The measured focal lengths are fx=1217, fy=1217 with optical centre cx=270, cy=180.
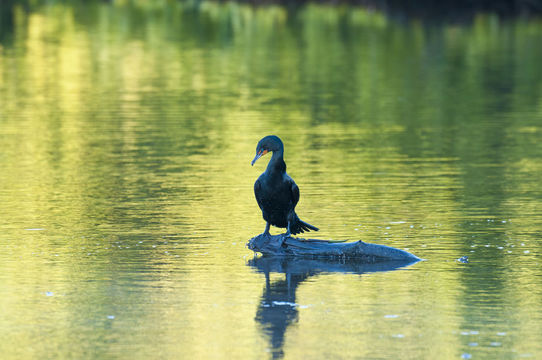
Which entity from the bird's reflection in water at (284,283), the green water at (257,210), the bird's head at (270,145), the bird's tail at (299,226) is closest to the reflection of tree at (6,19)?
the green water at (257,210)

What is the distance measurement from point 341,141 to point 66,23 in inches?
1733

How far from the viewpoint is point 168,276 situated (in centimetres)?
1071

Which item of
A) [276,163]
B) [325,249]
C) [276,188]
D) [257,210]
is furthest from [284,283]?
[257,210]

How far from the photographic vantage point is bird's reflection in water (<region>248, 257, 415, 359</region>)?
29.6ft

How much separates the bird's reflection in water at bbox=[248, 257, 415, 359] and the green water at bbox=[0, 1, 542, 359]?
0.11ft

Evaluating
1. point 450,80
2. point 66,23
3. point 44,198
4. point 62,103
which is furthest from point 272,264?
point 66,23

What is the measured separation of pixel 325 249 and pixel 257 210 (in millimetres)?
2733

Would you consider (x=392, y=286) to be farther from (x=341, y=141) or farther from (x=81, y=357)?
(x=341, y=141)

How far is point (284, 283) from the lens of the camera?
1052 cm

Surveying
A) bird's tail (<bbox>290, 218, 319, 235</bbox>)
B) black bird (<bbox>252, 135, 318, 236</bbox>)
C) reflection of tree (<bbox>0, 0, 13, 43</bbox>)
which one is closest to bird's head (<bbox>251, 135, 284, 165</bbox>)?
black bird (<bbox>252, 135, 318, 236</bbox>)

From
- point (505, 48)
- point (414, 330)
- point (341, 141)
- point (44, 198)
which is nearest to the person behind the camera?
point (414, 330)

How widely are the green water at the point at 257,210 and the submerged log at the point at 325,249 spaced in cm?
22

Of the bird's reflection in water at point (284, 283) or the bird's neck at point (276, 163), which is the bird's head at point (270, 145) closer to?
the bird's neck at point (276, 163)

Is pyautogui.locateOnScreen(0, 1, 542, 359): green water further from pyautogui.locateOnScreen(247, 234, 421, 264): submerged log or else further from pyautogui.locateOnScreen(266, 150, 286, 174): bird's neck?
pyautogui.locateOnScreen(266, 150, 286, 174): bird's neck
